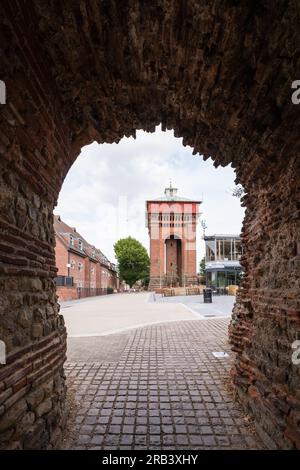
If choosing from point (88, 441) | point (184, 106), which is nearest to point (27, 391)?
point (88, 441)

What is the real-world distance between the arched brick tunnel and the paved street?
1.44 feet

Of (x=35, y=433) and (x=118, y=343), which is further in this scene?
(x=118, y=343)

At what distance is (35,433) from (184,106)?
3.96m

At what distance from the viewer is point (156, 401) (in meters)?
4.57

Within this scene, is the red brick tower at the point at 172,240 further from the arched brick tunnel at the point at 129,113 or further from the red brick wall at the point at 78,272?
the arched brick tunnel at the point at 129,113

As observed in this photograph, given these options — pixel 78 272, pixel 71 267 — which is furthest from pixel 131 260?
pixel 71 267

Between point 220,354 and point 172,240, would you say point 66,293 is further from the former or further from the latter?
point 172,240

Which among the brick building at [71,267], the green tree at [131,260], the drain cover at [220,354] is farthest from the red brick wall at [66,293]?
the green tree at [131,260]

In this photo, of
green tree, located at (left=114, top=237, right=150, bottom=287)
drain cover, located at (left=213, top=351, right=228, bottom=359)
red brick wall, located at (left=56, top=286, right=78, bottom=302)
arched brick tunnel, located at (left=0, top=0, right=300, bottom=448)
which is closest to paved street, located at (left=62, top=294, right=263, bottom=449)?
drain cover, located at (left=213, top=351, right=228, bottom=359)

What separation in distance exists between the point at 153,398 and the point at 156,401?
12 cm

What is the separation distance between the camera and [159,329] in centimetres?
1081

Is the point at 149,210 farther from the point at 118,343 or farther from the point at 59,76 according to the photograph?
the point at 59,76

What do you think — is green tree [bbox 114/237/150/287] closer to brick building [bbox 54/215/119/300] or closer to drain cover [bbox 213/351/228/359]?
brick building [bbox 54/215/119/300]

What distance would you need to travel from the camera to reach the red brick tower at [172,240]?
48625mm
